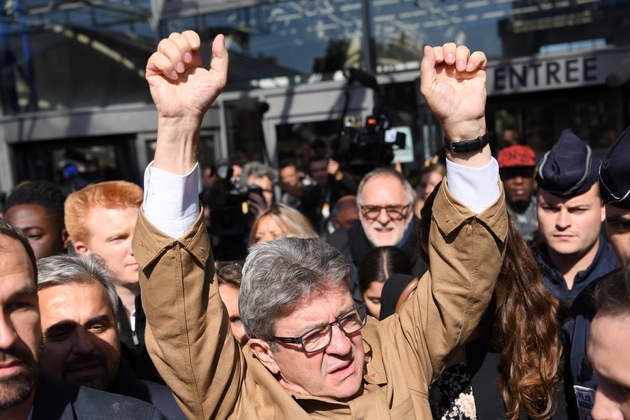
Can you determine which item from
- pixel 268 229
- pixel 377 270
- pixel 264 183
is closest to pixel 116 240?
pixel 268 229

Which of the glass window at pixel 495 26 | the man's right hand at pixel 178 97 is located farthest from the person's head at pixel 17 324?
the glass window at pixel 495 26

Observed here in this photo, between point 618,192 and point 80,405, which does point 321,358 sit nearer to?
point 80,405

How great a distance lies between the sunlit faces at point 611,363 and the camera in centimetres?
119

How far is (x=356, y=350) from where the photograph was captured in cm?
161

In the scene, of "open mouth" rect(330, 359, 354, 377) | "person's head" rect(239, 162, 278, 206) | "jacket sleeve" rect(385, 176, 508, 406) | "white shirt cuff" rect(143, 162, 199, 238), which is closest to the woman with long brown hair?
"jacket sleeve" rect(385, 176, 508, 406)

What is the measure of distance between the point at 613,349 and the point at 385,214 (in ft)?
7.95

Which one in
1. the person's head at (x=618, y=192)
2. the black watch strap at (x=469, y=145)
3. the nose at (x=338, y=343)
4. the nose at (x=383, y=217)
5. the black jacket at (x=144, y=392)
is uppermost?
the black watch strap at (x=469, y=145)

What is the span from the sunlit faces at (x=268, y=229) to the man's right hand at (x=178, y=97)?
201 centimetres

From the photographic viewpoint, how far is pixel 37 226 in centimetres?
332

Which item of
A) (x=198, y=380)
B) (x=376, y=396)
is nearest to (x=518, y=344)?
(x=376, y=396)

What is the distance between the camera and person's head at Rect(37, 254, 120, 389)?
200 centimetres

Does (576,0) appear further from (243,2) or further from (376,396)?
(376,396)

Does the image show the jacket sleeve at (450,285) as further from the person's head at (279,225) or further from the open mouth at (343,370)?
the person's head at (279,225)

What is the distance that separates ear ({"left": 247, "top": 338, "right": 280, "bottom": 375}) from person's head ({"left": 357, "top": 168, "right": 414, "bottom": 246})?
2015 millimetres
